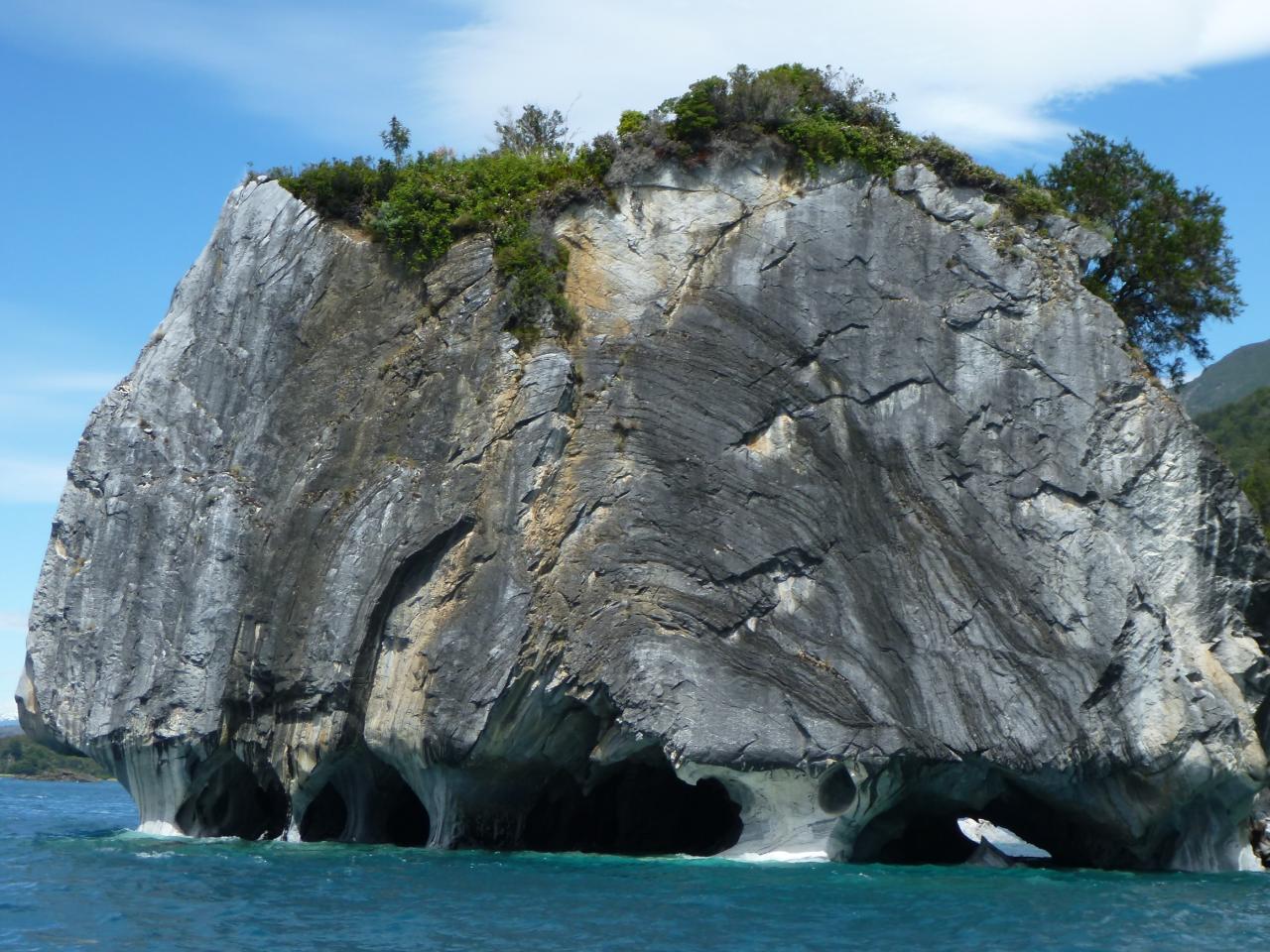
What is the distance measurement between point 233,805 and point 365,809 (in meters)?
3.06

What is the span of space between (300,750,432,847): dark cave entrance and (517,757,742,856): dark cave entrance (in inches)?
105

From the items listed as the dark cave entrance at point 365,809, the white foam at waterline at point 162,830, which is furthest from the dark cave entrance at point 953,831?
the white foam at waterline at point 162,830

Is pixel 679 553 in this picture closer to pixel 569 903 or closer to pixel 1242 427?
pixel 569 903

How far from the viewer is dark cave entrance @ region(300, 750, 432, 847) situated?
32281mm

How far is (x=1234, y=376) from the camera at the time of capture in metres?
171

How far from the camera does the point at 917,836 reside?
33.7 m

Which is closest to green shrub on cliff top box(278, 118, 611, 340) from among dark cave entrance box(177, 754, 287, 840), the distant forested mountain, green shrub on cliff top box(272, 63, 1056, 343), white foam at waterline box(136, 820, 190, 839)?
green shrub on cliff top box(272, 63, 1056, 343)

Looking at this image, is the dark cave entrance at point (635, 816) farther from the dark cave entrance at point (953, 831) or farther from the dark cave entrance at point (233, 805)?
the dark cave entrance at point (233, 805)

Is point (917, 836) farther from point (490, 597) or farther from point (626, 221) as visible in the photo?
point (626, 221)

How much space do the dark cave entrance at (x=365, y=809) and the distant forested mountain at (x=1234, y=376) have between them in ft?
455

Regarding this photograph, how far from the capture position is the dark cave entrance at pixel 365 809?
106 feet

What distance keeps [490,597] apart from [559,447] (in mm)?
3415

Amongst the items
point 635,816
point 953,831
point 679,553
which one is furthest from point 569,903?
point 953,831

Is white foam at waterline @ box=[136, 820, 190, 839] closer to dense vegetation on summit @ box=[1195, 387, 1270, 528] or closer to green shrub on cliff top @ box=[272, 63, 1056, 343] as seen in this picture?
green shrub on cliff top @ box=[272, 63, 1056, 343]
